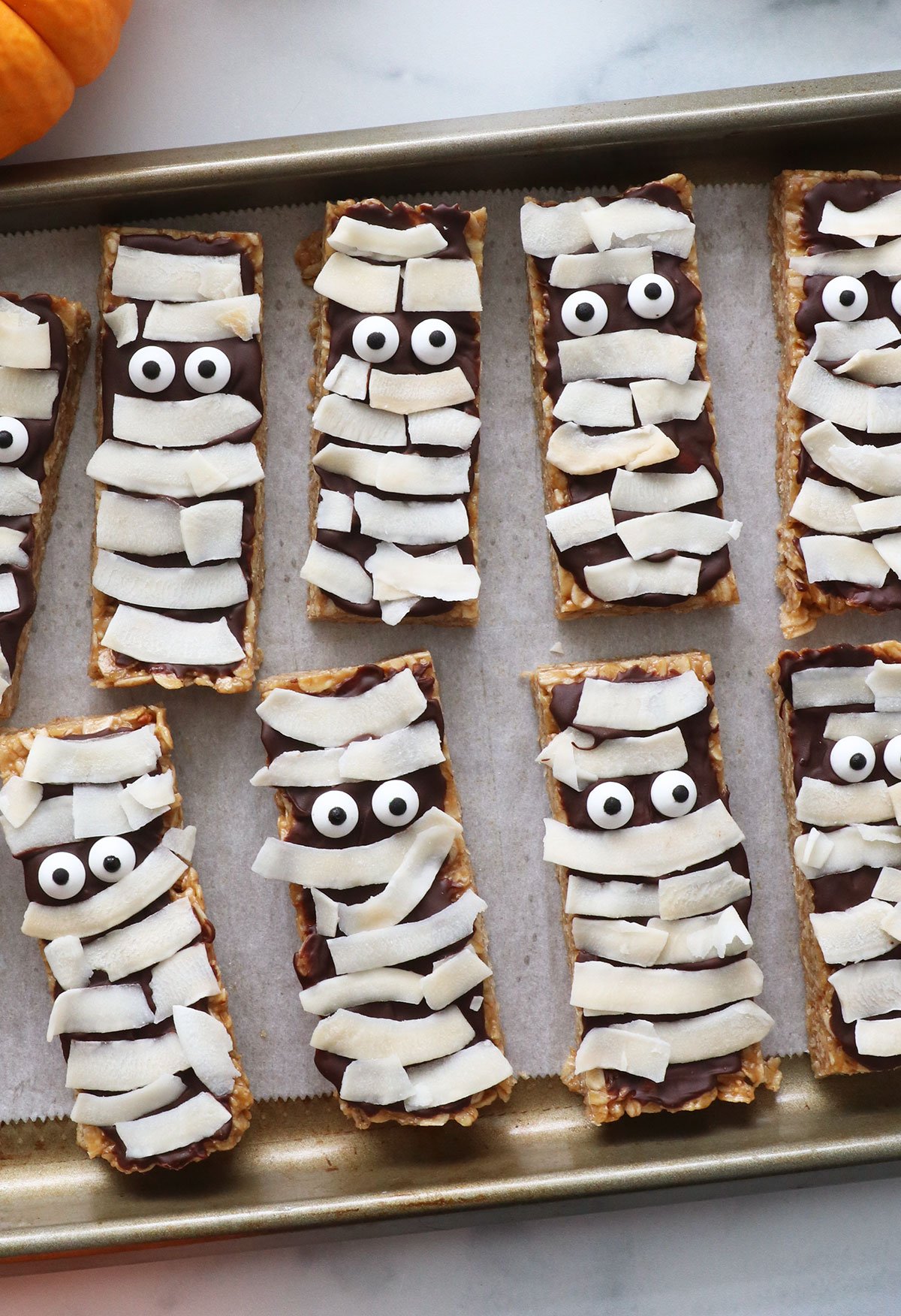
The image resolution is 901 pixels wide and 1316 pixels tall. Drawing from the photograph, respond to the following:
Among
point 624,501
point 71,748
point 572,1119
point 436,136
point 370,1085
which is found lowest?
point 572,1119

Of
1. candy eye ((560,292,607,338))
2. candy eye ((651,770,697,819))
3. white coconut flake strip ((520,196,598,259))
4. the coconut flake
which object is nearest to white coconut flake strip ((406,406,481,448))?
candy eye ((560,292,607,338))

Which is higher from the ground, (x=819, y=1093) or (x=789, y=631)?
(x=789, y=631)

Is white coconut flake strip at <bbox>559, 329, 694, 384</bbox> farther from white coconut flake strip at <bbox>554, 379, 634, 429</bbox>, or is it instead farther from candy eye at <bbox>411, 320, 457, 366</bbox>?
candy eye at <bbox>411, 320, 457, 366</bbox>

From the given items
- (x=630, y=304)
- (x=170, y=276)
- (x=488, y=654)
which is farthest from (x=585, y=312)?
(x=170, y=276)

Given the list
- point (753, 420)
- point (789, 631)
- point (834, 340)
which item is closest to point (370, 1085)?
point (789, 631)

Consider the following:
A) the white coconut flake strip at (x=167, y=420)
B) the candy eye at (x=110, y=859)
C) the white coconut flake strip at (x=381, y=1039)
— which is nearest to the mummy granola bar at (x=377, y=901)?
the white coconut flake strip at (x=381, y=1039)

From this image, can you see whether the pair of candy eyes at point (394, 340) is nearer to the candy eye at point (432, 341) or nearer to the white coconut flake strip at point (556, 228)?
the candy eye at point (432, 341)

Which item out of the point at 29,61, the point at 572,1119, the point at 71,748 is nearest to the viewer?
the point at 29,61

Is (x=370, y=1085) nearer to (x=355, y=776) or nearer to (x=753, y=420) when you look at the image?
(x=355, y=776)
